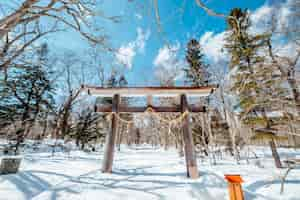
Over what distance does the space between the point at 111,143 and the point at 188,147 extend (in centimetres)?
237

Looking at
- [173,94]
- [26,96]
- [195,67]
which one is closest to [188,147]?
[173,94]

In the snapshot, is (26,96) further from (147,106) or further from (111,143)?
(147,106)

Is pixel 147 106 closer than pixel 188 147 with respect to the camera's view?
No

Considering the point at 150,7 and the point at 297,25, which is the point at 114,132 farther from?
the point at 297,25

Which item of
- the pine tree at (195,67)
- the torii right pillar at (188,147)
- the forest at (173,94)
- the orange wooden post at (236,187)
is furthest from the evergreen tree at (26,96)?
the orange wooden post at (236,187)

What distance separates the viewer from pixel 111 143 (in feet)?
15.2

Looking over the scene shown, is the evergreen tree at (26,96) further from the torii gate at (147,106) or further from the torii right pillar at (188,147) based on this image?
the torii right pillar at (188,147)

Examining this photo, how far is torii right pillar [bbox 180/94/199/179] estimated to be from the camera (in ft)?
13.2

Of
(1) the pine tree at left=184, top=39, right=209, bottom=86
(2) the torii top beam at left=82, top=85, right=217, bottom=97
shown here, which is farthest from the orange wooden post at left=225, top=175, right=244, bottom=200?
(1) the pine tree at left=184, top=39, right=209, bottom=86

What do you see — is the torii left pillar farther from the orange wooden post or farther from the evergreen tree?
the evergreen tree

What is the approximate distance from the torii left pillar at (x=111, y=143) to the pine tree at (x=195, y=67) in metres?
7.46

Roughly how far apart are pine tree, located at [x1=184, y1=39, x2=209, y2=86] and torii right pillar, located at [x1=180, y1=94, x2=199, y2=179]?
6615mm

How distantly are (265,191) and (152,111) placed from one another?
3.38 metres

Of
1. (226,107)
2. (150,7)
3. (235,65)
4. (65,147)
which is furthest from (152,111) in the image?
(65,147)
